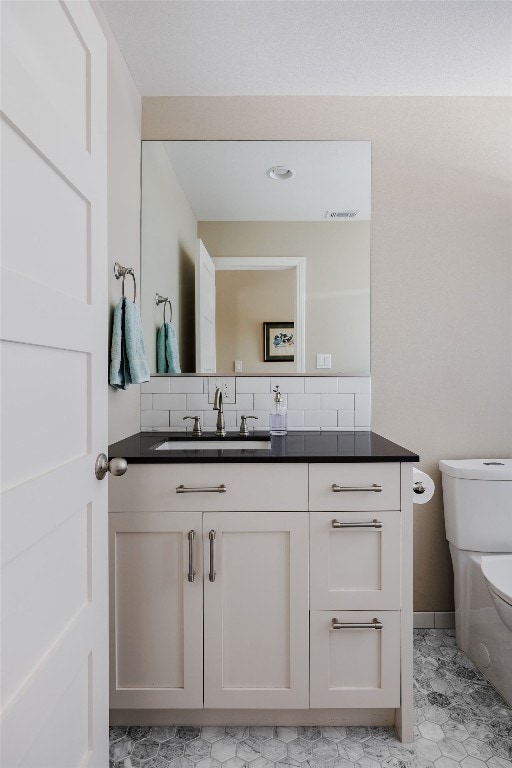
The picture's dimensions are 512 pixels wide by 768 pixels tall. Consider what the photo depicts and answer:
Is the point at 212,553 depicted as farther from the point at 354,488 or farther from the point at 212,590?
the point at 354,488

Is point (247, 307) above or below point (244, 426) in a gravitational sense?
above

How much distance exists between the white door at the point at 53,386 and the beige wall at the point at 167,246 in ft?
3.12

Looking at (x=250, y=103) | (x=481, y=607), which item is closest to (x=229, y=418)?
(x=481, y=607)

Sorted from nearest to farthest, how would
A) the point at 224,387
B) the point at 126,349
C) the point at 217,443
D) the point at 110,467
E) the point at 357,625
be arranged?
the point at 110,467 → the point at 357,625 → the point at 126,349 → the point at 217,443 → the point at 224,387

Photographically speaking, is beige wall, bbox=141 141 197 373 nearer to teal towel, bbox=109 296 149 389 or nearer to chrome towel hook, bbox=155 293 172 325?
chrome towel hook, bbox=155 293 172 325

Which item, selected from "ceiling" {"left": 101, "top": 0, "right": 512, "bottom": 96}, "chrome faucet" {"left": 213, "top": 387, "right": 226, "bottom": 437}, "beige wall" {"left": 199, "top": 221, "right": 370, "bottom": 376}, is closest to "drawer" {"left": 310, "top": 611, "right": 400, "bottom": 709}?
"chrome faucet" {"left": 213, "top": 387, "right": 226, "bottom": 437}

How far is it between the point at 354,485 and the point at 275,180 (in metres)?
1.44

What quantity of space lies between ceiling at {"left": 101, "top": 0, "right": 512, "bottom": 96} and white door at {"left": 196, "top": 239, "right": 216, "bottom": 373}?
0.70m

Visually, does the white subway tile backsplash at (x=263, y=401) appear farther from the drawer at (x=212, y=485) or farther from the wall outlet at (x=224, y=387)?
the drawer at (x=212, y=485)

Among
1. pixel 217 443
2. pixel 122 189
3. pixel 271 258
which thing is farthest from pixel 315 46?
pixel 217 443

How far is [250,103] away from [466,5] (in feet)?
2.99

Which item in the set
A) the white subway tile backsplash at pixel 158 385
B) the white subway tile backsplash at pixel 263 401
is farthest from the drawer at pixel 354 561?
the white subway tile backsplash at pixel 158 385

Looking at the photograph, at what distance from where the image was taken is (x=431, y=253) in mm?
2207

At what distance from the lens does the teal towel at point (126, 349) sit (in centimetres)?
175
